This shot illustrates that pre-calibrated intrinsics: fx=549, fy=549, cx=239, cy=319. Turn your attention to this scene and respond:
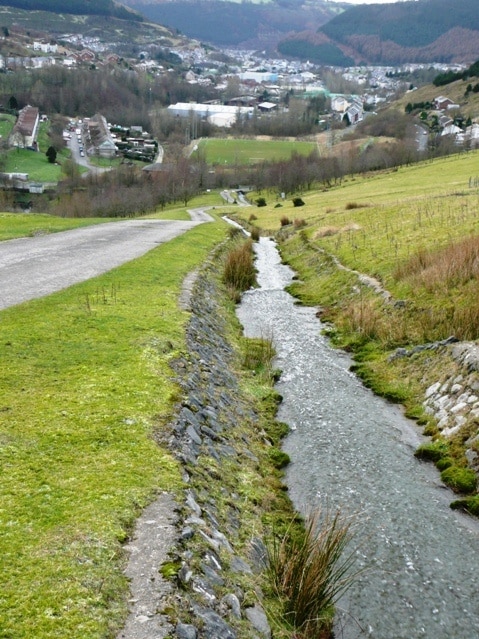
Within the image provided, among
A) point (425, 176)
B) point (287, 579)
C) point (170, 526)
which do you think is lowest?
point (287, 579)

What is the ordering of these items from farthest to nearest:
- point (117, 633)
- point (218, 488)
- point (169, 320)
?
point (169, 320) → point (218, 488) → point (117, 633)

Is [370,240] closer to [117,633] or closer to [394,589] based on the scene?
[394,589]

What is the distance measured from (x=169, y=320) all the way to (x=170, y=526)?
982 centimetres

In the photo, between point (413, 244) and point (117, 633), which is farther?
point (413, 244)

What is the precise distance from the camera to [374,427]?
13.7 metres

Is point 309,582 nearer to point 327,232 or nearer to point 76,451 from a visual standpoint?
point 76,451

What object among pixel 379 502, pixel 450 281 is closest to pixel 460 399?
pixel 379 502

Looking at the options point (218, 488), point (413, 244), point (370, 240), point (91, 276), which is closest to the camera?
point (218, 488)

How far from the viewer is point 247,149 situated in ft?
546

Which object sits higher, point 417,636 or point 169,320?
point 169,320

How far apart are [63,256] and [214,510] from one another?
19130 millimetres

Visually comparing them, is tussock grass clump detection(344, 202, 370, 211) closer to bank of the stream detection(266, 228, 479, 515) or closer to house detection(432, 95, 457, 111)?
bank of the stream detection(266, 228, 479, 515)

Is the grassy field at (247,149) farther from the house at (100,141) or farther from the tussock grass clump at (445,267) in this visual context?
the tussock grass clump at (445,267)

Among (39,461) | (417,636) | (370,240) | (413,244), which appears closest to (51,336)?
(39,461)
